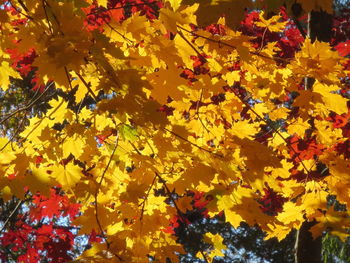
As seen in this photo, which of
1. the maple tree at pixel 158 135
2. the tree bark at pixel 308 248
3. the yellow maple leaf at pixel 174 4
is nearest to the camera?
the maple tree at pixel 158 135

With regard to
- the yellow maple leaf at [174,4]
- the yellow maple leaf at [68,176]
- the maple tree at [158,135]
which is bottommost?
the yellow maple leaf at [68,176]

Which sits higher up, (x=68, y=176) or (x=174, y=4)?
(x=174, y=4)

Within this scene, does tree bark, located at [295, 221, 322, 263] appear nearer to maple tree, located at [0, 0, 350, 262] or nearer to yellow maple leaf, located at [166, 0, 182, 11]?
maple tree, located at [0, 0, 350, 262]

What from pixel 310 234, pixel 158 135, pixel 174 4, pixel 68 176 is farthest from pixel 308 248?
A: pixel 174 4

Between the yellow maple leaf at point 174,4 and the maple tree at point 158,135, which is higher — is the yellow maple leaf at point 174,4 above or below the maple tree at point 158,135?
above

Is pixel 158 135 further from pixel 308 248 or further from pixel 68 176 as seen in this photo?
pixel 308 248

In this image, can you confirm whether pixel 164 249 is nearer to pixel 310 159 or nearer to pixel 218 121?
pixel 218 121

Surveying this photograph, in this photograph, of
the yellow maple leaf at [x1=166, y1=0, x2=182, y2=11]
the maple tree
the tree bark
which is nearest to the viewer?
the maple tree

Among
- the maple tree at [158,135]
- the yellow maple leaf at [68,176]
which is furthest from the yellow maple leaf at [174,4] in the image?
the yellow maple leaf at [68,176]

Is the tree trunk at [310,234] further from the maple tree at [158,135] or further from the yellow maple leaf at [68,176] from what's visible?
the yellow maple leaf at [68,176]

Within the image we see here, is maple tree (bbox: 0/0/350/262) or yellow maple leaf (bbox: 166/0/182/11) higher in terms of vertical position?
yellow maple leaf (bbox: 166/0/182/11)

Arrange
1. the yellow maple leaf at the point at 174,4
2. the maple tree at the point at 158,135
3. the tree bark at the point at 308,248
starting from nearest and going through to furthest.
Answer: the maple tree at the point at 158,135, the yellow maple leaf at the point at 174,4, the tree bark at the point at 308,248

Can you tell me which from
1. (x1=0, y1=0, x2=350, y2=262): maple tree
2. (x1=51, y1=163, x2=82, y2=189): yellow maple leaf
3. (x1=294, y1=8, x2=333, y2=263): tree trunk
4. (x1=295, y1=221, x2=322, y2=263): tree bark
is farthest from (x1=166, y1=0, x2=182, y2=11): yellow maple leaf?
(x1=295, y1=221, x2=322, y2=263): tree bark

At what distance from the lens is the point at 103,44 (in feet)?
5.48
